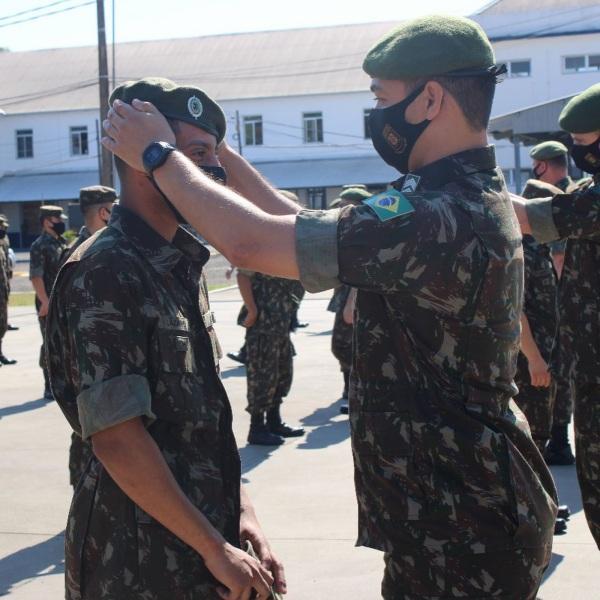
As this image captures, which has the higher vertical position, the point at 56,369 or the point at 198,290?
the point at 198,290

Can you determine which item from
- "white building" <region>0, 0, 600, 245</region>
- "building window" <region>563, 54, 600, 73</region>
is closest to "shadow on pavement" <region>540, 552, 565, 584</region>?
"white building" <region>0, 0, 600, 245</region>

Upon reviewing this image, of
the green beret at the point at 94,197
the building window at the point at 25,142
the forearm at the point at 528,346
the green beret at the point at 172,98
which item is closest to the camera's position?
the green beret at the point at 172,98

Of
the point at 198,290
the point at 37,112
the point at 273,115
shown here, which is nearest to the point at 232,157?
the point at 198,290

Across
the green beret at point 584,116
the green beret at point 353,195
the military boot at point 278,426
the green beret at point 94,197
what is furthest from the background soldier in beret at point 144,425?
the green beret at point 353,195

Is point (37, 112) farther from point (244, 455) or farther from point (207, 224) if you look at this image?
point (207, 224)

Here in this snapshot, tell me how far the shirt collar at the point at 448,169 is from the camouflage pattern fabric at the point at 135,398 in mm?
665

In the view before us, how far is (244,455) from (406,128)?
5.66m

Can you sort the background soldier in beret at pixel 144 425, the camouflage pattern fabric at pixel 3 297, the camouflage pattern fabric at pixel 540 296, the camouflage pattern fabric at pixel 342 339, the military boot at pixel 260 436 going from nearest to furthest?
the background soldier in beret at pixel 144 425 → the camouflage pattern fabric at pixel 540 296 → the military boot at pixel 260 436 → the camouflage pattern fabric at pixel 342 339 → the camouflage pattern fabric at pixel 3 297

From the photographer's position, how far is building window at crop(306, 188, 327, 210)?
46.8m

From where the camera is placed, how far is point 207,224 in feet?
7.62

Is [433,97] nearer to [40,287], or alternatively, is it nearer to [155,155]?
[155,155]

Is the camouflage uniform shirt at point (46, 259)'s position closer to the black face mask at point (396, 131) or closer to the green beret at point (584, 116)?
the green beret at point (584, 116)

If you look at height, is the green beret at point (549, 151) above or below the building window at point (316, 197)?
below

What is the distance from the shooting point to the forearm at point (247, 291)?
8.62 metres
